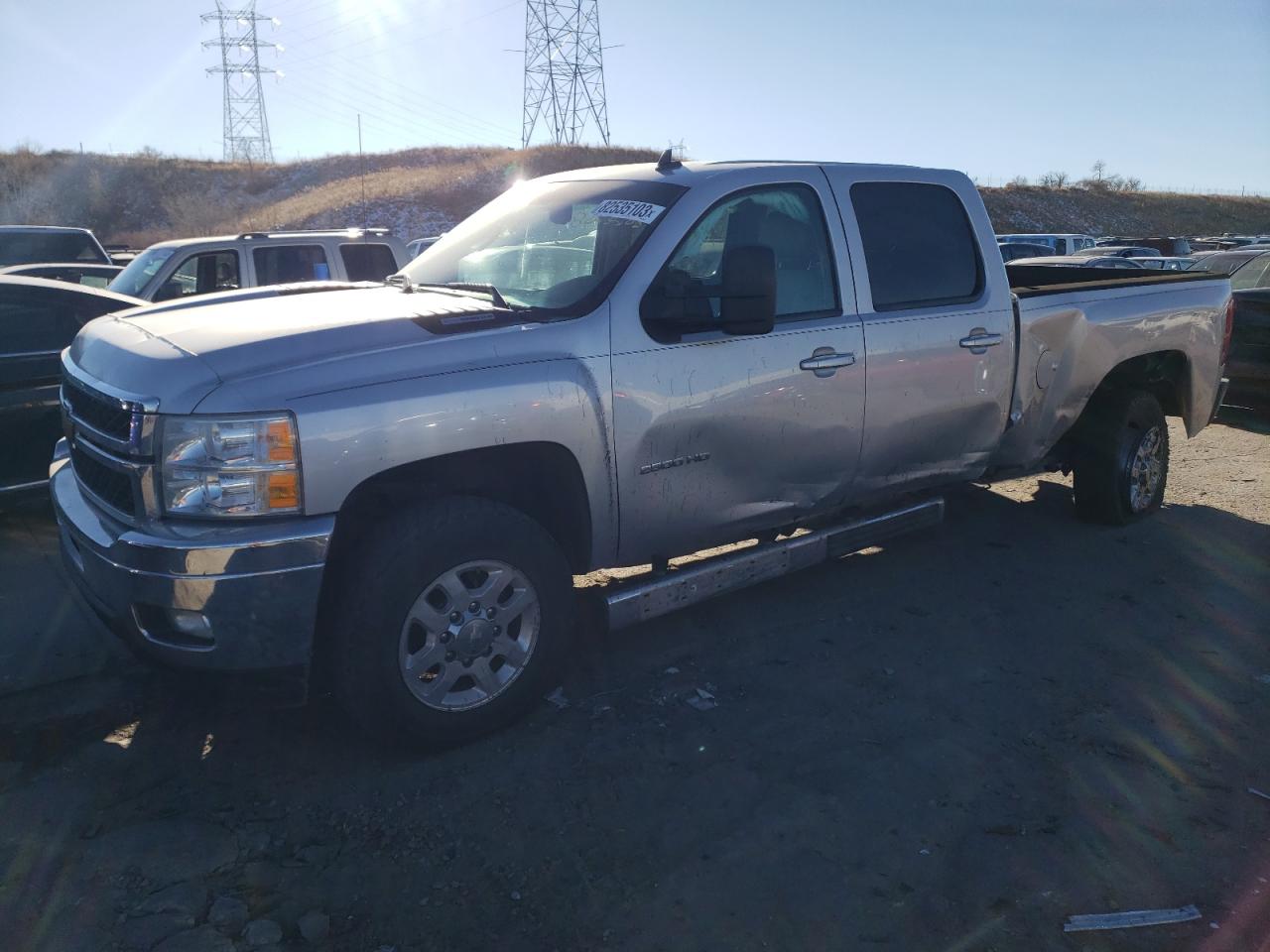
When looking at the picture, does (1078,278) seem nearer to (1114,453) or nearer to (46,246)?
(1114,453)

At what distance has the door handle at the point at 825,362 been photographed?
4.20 metres

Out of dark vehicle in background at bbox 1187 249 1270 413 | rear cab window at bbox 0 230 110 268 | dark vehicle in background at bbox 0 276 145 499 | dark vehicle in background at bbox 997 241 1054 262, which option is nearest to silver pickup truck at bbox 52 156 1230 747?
dark vehicle in background at bbox 0 276 145 499

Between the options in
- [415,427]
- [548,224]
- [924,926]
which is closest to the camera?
[924,926]

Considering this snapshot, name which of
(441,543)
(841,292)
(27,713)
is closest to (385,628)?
(441,543)

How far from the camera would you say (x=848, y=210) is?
452cm

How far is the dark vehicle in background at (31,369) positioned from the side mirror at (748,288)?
4.27 meters

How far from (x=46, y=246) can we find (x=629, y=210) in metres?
12.2

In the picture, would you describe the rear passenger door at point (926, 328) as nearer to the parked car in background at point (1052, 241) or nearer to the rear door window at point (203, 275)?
the rear door window at point (203, 275)

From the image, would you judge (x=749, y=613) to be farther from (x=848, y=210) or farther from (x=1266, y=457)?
(x=1266, y=457)

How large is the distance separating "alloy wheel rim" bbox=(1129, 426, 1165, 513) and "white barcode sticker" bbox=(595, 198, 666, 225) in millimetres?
3883

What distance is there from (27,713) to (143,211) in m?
56.6

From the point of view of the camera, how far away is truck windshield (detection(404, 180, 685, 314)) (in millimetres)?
3873

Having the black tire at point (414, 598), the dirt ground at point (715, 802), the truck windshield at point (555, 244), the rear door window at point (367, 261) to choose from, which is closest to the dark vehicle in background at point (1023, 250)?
the rear door window at point (367, 261)

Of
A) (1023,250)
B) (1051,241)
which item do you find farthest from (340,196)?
(1023,250)
